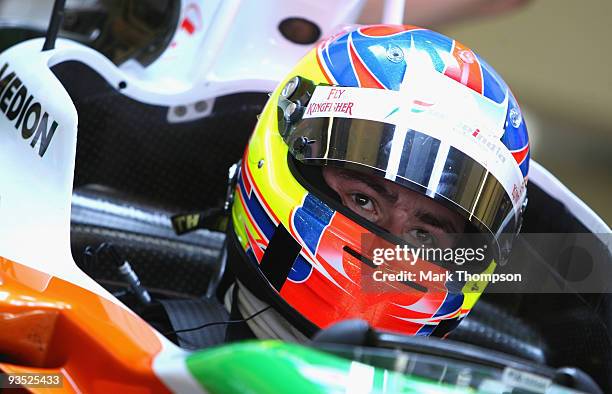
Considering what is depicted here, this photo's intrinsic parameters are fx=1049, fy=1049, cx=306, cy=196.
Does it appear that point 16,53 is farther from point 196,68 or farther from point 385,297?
point 385,297

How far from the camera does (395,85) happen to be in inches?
62.0

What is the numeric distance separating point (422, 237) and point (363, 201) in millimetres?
107

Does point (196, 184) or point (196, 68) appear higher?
point (196, 68)

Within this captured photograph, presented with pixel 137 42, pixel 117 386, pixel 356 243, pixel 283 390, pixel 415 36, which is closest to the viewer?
pixel 283 390

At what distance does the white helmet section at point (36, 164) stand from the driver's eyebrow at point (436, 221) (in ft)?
1.58

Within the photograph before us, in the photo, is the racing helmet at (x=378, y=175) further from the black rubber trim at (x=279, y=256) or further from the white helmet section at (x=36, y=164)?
the white helmet section at (x=36, y=164)

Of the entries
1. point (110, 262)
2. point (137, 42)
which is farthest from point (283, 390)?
point (137, 42)

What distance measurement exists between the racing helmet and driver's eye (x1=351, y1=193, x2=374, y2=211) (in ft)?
0.10

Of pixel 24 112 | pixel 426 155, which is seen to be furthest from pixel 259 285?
pixel 24 112

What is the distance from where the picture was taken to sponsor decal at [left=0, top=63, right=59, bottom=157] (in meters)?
1.69

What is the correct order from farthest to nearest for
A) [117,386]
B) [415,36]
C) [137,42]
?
[137,42], [415,36], [117,386]

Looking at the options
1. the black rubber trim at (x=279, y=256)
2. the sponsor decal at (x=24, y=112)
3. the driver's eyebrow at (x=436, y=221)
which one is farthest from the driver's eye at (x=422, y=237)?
the sponsor decal at (x=24, y=112)

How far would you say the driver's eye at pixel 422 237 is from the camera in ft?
5.24

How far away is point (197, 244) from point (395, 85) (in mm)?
679
